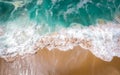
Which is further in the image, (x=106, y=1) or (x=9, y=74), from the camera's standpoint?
(x=106, y=1)

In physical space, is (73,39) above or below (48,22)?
below

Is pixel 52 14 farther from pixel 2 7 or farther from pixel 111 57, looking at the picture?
pixel 111 57

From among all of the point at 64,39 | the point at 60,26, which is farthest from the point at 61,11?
the point at 64,39

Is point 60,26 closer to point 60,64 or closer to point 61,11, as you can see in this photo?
point 61,11

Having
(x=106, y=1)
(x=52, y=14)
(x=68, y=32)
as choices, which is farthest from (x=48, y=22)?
(x=106, y=1)

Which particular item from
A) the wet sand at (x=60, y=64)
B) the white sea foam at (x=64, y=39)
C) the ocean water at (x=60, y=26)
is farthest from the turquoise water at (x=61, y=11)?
the wet sand at (x=60, y=64)
